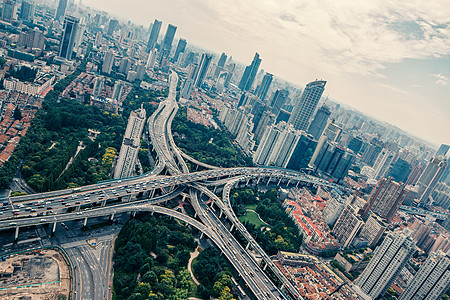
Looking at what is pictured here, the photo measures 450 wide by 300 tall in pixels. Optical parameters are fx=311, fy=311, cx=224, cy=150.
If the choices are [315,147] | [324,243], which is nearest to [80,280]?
[324,243]

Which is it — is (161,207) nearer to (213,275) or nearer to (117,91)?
(213,275)

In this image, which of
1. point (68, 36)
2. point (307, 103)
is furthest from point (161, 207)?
point (68, 36)

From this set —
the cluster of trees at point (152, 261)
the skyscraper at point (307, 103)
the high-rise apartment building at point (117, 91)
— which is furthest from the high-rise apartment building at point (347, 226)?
the high-rise apartment building at point (117, 91)

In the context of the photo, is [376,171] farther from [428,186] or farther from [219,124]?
[219,124]

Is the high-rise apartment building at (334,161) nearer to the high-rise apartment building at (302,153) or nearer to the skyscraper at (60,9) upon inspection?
the high-rise apartment building at (302,153)

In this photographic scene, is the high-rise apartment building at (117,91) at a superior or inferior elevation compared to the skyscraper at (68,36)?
inferior

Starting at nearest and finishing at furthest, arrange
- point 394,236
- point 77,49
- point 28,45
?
point 394,236 < point 28,45 < point 77,49

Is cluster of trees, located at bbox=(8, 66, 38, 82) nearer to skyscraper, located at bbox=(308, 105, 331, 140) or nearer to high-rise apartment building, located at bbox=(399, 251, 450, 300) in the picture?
high-rise apartment building, located at bbox=(399, 251, 450, 300)

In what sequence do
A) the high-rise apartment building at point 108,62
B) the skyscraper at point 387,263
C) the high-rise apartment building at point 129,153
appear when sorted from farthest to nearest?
the high-rise apartment building at point 108,62, the high-rise apartment building at point 129,153, the skyscraper at point 387,263
